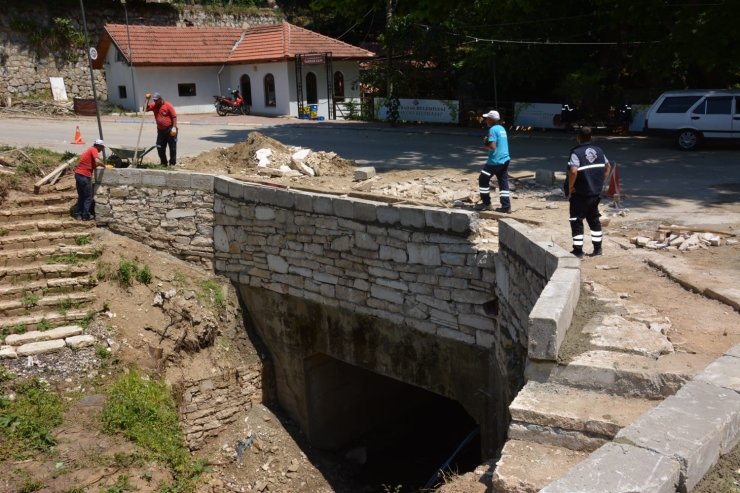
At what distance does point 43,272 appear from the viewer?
12172 mm

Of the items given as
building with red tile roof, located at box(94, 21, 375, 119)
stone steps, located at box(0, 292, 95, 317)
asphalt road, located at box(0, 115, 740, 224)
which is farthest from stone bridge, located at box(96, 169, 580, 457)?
building with red tile roof, located at box(94, 21, 375, 119)

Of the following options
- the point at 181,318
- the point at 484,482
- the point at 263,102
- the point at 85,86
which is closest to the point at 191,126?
the point at 263,102

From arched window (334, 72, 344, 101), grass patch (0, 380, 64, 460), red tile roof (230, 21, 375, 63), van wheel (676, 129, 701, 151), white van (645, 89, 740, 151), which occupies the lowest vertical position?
grass patch (0, 380, 64, 460)

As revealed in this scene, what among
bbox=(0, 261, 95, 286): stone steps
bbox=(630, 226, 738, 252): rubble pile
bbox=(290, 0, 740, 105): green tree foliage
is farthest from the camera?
bbox=(290, 0, 740, 105): green tree foliage

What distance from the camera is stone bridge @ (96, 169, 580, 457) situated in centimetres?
795

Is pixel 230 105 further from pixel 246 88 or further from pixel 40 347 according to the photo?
pixel 40 347

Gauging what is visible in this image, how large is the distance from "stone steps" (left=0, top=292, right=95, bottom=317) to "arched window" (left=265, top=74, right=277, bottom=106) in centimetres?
1939

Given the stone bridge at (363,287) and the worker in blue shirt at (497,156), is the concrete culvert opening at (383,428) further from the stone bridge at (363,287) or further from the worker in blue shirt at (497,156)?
the worker in blue shirt at (497,156)

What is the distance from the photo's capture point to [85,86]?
33094mm

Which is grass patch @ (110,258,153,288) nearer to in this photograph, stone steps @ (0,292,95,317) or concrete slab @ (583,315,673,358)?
stone steps @ (0,292,95,317)

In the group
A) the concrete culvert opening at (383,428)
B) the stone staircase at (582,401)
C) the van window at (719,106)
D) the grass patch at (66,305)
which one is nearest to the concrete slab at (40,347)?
the grass patch at (66,305)

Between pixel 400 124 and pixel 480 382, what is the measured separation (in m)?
17.4

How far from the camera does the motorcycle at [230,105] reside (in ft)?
97.6

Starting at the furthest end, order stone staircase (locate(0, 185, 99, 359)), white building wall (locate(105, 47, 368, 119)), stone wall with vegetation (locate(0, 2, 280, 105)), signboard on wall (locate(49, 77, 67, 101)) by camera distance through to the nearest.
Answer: signboard on wall (locate(49, 77, 67, 101)) → stone wall with vegetation (locate(0, 2, 280, 105)) → white building wall (locate(105, 47, 368, 119)) → stone staircase (locate(0, 185, 99, 359))
